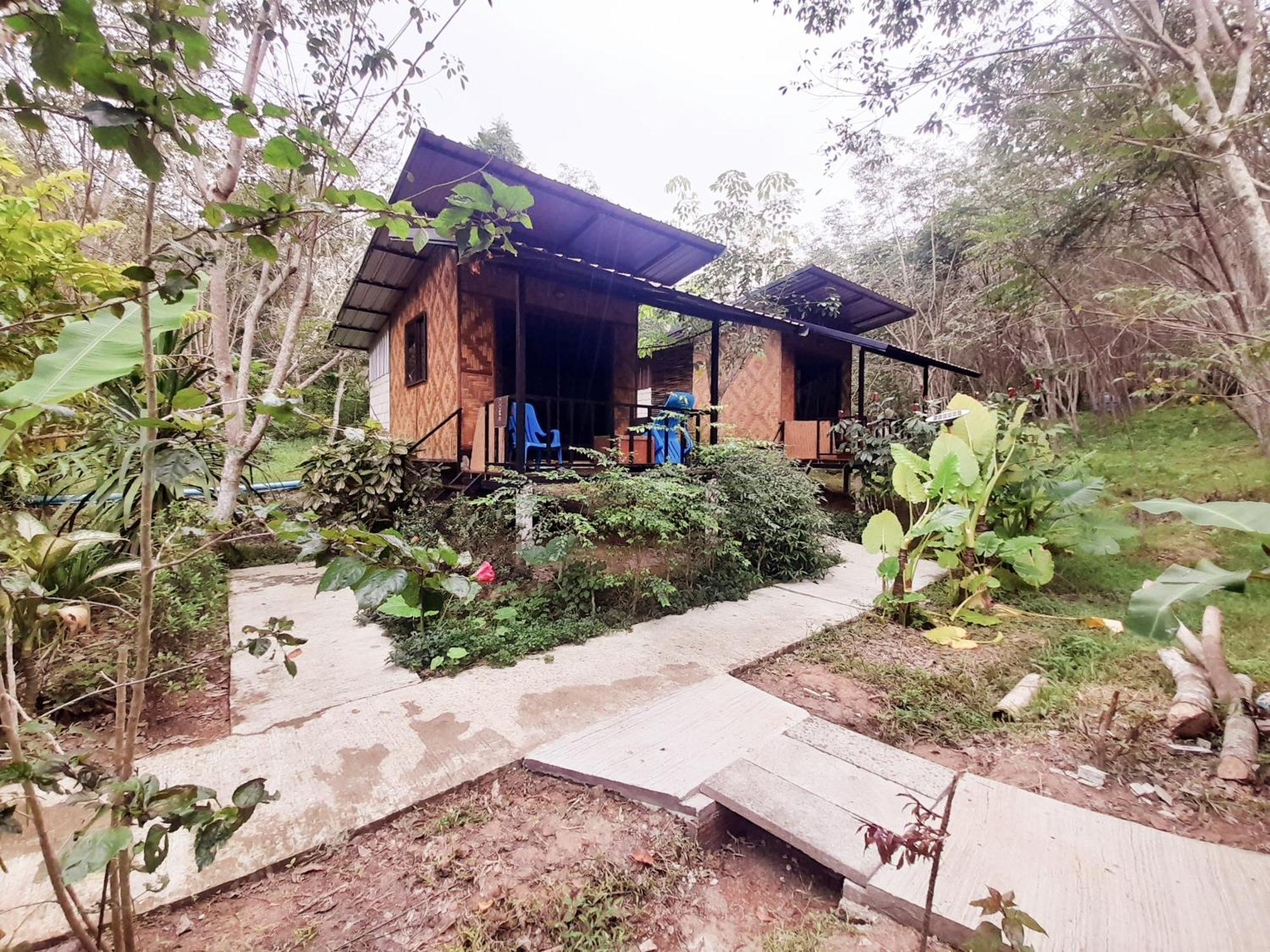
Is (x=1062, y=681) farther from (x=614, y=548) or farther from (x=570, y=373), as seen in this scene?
(x=570, y=373)

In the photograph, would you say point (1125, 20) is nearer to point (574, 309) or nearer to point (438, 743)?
point (574, 309)

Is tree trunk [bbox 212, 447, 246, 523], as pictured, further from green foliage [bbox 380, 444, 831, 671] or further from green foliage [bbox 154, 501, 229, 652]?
green foliage [bbox 380, 444, 831, 671]

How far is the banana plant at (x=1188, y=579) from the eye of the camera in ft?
4.69

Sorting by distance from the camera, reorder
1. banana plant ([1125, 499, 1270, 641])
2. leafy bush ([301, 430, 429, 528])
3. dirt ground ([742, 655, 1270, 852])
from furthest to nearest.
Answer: leafy bush ([301, 430, 429, 528]) → dirt ground ([742, 655, 1270, 852]) → banana plant ([1125, 499, 1270, 641])

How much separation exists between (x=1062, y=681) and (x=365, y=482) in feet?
21.8

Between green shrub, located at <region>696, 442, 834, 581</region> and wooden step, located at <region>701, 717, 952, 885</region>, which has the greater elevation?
green shrub, located at <region>696, 442, 834, 581</region>

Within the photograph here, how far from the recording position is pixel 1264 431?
697cm

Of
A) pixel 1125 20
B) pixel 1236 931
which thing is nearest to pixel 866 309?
pixel 1125 20

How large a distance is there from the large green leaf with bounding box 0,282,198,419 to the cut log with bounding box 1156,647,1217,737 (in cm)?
425

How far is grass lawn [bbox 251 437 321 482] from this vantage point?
30.2ft

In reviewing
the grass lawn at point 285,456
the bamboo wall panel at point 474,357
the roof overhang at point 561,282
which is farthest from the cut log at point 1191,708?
the grass lawn at point 285,456

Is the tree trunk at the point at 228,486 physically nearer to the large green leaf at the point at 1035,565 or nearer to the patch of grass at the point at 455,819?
the patch of grass at the point at 455,819

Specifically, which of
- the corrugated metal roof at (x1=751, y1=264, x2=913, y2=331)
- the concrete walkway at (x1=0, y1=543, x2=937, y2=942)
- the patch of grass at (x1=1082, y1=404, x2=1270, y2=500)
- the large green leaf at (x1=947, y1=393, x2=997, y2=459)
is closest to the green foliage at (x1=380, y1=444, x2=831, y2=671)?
the concrete walkway at (x1=0, y1=543, x2=937, y2=942)

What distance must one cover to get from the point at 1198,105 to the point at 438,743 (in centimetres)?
855
